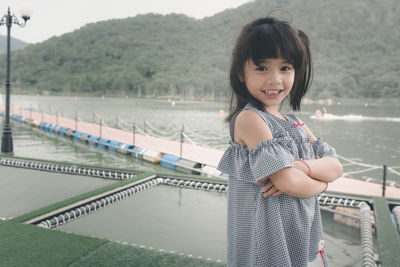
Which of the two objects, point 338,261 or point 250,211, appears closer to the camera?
point 250,211

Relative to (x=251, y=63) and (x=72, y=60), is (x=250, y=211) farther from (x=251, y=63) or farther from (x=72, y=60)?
(x=72, y=60)

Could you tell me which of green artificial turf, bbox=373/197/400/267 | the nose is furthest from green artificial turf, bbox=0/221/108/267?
green artificial turf, bbox=373/197/400/267

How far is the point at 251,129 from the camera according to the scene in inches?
51.7

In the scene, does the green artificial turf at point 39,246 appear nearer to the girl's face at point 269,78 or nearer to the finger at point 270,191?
→ the finger at point 270,191

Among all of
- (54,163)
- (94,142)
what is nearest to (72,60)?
(94,142)

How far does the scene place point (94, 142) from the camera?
1441 cm

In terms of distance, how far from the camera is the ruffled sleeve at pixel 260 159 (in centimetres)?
124

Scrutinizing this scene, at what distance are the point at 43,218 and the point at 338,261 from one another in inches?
126

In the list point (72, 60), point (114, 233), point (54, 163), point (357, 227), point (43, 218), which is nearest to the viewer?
point (43, 218)

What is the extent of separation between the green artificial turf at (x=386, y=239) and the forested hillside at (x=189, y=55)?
295ft

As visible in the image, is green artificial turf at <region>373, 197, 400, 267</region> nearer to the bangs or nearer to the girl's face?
the girl's face

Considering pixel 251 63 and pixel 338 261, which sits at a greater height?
pixel 251 63

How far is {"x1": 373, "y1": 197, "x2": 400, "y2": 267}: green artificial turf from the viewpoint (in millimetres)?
2571

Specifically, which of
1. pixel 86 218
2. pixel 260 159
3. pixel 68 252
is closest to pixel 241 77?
pixel 260 159
